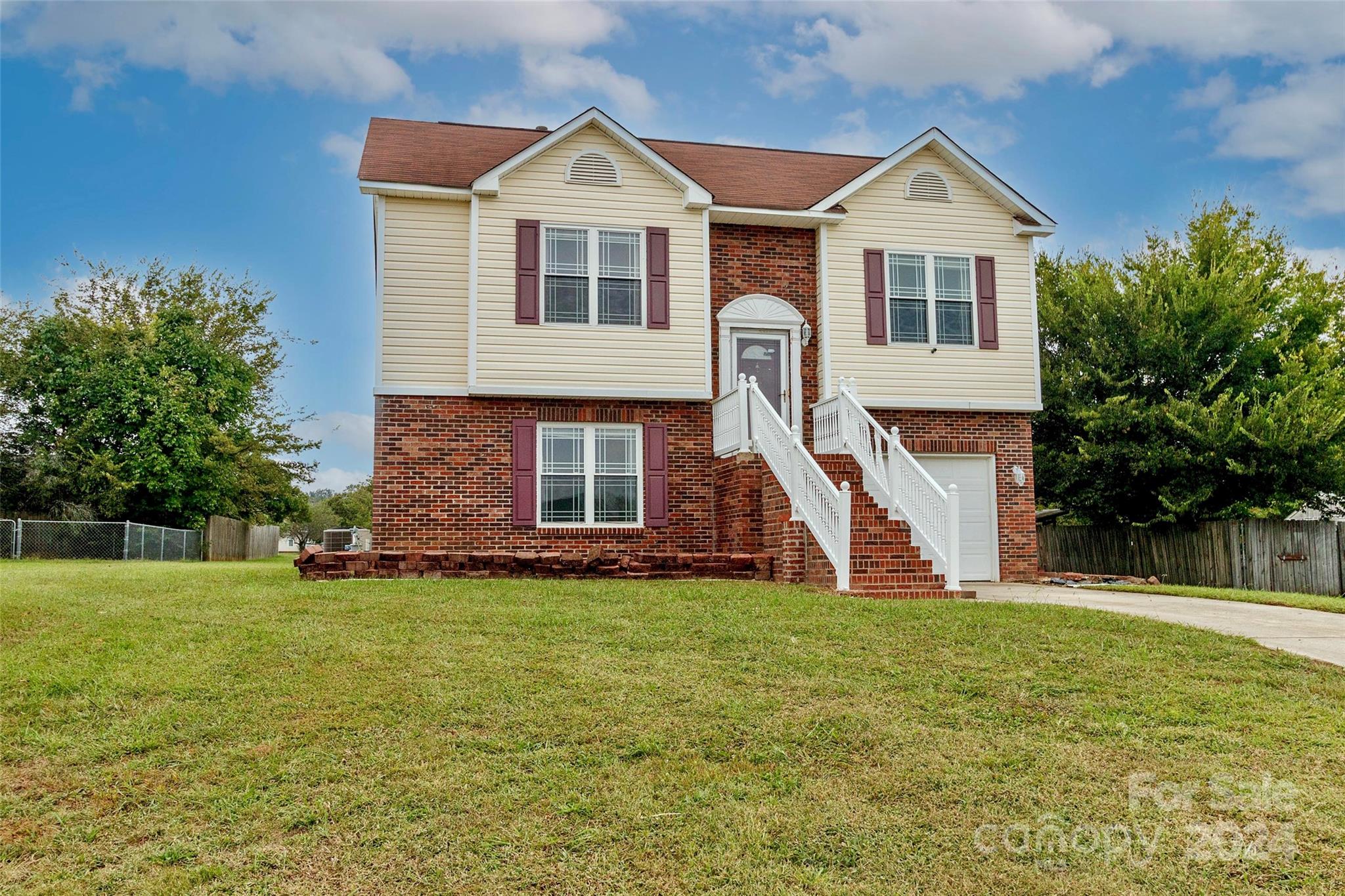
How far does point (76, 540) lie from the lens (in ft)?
70.1

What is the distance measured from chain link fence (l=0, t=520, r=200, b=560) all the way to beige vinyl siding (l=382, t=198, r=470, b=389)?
35.2 feet

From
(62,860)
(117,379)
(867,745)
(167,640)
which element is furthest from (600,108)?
(117,379)

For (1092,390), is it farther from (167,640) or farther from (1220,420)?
(167,640)

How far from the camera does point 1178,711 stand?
20.7ft

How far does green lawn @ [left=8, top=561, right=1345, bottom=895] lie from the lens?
4523 millimetres

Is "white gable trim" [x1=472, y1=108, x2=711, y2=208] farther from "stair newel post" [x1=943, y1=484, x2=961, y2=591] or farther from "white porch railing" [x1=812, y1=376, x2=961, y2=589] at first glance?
"stair newel post" [x1=943, y1=484, x2=961, y2=591]

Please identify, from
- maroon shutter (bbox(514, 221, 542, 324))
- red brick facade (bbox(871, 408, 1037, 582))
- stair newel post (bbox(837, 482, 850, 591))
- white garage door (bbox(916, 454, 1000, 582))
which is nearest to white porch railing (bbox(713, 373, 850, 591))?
stair newel post (bbox(837, 482, 850, 591))

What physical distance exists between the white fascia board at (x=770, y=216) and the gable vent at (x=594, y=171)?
1573 millimetres

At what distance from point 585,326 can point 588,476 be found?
2.23m

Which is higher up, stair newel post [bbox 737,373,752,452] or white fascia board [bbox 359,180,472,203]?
white fascia board [bbox 359,180,472,203]

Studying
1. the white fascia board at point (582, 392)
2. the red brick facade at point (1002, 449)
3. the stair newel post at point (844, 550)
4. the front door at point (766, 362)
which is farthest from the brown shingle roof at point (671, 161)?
the stair newel post at point (844, 550)

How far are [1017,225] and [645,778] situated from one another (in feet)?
44.6

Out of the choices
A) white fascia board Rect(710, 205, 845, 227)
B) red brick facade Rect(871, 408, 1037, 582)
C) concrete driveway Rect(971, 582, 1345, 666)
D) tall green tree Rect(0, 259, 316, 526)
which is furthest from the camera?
tall green tree Rect(0, 259, 316, 526)

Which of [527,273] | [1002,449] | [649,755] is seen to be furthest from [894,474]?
[649,755]
